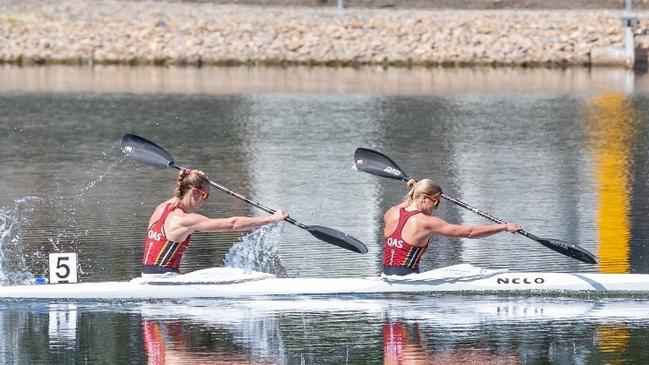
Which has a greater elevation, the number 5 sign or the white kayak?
the number 5 sign

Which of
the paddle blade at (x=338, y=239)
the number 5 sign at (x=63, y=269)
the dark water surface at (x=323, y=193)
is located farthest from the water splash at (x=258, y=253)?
the number 5 sign at (x=63, y=269)

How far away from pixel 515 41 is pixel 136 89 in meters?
14.8

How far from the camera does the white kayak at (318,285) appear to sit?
61.2 ft

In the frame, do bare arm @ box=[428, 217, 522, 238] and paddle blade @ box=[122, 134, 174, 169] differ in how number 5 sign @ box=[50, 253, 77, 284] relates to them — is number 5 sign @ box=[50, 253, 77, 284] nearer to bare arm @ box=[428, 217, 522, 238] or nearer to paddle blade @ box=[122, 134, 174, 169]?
paddle blade @ box=[122, 134, 174, 169]

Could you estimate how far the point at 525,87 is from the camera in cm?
4928

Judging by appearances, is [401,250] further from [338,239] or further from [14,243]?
[14,243]

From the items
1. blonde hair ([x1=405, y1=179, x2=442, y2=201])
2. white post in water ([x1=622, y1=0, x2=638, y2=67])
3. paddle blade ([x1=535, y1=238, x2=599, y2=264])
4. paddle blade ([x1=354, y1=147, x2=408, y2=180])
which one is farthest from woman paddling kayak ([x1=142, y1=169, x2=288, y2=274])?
white post in water ([x1=622, y1=0, x2=638, y2=67])

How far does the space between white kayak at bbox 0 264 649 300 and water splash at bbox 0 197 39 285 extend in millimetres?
1136

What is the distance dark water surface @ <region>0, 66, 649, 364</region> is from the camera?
16.9 m

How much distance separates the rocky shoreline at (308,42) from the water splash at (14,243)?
1168 inches

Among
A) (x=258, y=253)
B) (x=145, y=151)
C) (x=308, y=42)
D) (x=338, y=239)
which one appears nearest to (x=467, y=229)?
(x=338, y=239)

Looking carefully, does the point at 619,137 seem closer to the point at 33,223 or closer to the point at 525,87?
the point at 525,87

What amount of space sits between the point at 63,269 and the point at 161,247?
3.75 ft

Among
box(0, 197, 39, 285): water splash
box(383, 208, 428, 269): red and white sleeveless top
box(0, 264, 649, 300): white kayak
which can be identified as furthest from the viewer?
box(0, 197, 39, 285): water splash
